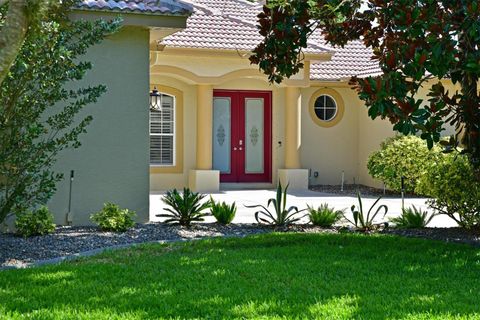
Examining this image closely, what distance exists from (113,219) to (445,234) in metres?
4.95

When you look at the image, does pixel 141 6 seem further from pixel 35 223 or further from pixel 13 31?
pixel 13 31

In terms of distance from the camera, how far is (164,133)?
2091cm

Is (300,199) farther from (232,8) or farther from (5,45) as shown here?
(5,45)

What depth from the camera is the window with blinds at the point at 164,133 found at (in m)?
20.8

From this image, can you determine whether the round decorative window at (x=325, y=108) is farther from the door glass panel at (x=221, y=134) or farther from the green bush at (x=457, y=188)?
the green bush at (x=457, y=188)

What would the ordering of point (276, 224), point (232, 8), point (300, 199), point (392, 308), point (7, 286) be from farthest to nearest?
point (232, 8), point (300, 199), point (276, 224), point (7, 286), point (392, 308)

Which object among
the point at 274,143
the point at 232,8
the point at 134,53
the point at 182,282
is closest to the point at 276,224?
the point at 134,53

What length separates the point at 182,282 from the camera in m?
7.57

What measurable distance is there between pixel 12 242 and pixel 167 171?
410 inches

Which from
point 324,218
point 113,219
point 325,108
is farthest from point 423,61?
point 325,108

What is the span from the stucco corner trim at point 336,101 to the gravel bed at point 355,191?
1.89 meters

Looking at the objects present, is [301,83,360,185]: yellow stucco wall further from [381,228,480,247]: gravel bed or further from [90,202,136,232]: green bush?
[90,202,136,232]: green bush

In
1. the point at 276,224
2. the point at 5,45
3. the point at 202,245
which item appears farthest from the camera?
the point at 276,224

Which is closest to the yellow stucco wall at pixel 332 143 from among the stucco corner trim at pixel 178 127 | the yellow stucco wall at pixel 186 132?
the yellow stucco wall at pixel 186 132
